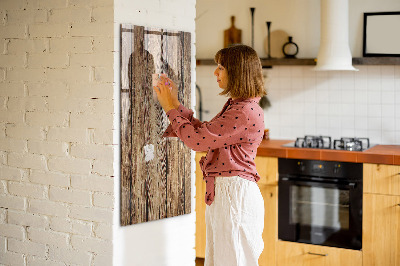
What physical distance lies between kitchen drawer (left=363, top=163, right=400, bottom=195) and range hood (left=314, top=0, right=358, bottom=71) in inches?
31.6

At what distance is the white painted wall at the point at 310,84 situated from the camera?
4.45 m

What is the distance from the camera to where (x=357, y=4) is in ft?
14.7

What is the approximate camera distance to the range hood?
14.0 ft

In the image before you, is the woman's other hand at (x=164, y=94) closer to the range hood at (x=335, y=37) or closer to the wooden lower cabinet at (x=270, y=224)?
the wooden lower cabinet at (x=270, y=224)

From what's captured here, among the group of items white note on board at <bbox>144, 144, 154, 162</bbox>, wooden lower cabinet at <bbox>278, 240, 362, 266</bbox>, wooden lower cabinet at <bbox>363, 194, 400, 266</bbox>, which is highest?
white note on board at <bbox>144, 144, 154, 162</bbox>

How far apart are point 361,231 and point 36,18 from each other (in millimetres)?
2489

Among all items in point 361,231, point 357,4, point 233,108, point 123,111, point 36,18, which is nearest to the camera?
point 233,108

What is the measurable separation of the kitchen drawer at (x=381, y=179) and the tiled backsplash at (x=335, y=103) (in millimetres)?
673

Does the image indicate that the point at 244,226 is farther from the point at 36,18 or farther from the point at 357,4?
the point at 357,4

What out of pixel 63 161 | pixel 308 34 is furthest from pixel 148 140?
pixel 308 34

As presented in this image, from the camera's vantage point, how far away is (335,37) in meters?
4.30

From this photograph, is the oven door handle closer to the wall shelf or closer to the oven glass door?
the oven glass door

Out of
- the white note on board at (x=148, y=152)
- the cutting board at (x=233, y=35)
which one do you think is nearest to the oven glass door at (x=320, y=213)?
the cutting board at (x=233, y=35)

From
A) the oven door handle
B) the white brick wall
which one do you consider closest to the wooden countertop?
the oven door handle
